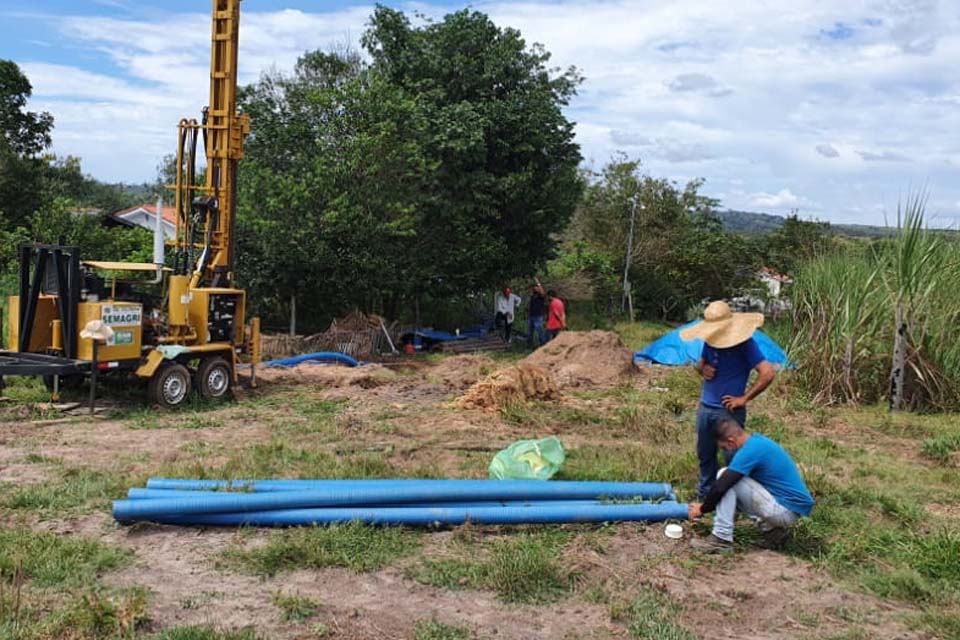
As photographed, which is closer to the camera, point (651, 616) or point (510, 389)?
point (651, 616)

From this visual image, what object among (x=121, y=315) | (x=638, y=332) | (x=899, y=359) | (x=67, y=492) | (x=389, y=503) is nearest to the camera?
(x=389, y=503)

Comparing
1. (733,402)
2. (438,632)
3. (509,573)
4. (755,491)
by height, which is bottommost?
(438,632)

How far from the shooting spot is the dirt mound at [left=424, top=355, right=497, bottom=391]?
44.2ft

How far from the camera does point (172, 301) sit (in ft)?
36.6

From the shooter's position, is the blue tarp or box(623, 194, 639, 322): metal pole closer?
the blue tarp

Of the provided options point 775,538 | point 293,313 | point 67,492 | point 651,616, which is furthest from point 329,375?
point 651,616

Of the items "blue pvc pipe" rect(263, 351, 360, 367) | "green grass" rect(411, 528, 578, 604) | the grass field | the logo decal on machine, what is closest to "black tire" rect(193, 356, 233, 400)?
the logo decal on machine

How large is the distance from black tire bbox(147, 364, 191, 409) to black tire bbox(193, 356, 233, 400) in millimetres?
281

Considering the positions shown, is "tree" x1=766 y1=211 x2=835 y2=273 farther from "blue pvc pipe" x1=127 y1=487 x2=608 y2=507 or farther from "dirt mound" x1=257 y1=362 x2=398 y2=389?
"blue pvc pipe" x1=127 y1=487 x2=608 y2=507

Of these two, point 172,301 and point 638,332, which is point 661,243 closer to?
point 638,332

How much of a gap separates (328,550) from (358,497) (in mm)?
618

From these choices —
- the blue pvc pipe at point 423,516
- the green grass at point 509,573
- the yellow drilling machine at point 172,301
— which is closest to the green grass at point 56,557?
the blue pvc pipe at point 423,516

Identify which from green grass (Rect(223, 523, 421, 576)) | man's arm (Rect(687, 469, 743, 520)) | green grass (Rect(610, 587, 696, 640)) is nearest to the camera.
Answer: green grass (Rect(610, 587, 696, 640))

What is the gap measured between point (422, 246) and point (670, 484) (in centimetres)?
1316
